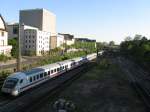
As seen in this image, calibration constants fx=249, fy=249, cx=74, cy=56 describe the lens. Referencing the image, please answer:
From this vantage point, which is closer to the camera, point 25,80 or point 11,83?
point 11,83

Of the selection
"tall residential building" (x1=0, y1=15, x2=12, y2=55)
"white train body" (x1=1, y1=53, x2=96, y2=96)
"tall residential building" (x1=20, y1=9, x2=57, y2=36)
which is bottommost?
"white train body" (x1=1, y1=53, x2=96, y2=96)

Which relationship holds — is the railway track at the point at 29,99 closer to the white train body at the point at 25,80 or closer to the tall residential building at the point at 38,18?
the white train body at the point at 25,80

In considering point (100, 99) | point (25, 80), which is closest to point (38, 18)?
point (25, 80)

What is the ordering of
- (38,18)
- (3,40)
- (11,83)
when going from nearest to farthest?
(11,83) → (3,40) → (38,18)

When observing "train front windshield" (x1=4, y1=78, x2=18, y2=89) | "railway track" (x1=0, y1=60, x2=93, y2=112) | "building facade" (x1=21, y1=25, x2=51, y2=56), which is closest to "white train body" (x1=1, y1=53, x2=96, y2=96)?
"train front windshield" (x1=4, y1=78, x2=18, y2=89)

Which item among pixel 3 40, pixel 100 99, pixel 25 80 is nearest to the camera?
pixel 100 99

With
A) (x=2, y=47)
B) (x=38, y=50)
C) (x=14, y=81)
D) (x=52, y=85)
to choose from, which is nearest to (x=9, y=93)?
(x=14, y=81)

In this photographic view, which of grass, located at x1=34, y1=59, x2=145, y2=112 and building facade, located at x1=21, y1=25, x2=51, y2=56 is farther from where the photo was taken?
building facade, located at x1=21, y1=25, x2=51, y2=56

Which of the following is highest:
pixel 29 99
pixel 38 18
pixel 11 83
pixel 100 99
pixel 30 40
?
pixel 38 18

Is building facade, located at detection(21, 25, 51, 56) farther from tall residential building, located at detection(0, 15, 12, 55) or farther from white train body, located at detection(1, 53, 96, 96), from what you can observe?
white train body, located at detection(1, 53, 96, 96)

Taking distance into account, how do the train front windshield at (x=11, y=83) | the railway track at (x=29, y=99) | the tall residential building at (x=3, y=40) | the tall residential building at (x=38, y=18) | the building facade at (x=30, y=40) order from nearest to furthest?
the railway track at (x=29, y=99) < the train front windshield at (x=11, y=83) < the tall residential building at (x=3, y=40) < the building facade at (x=30, y=40) < the tall residential building at (x=38, y=18)

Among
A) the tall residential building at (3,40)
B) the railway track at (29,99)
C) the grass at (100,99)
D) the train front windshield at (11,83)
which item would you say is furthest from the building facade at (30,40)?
the train front windshield at (11,83)

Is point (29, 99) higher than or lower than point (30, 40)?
lower

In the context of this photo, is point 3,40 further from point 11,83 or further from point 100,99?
point 100,99
